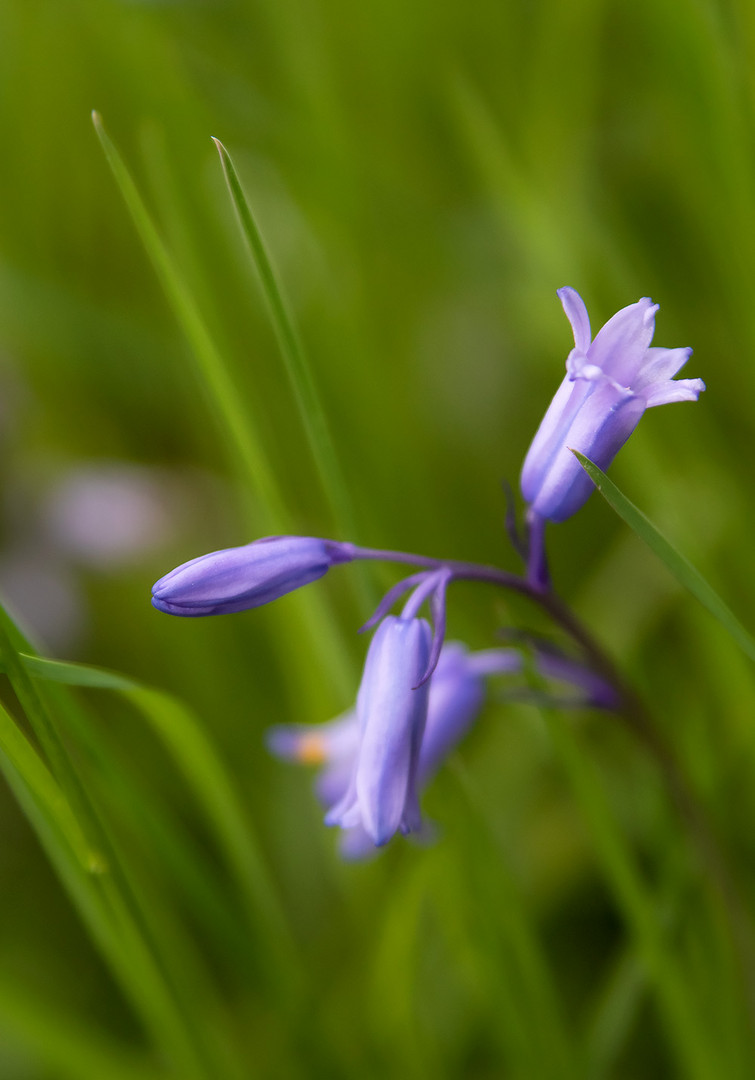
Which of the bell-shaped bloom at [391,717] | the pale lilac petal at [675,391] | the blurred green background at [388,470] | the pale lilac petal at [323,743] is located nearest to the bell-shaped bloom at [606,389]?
the pale lilac petal at [675,391]

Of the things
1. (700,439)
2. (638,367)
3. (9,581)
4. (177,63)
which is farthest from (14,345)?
(638,367)

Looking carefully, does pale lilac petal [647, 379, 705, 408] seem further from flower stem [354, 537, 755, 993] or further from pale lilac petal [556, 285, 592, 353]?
flower stem [354, 537, 755, 993]

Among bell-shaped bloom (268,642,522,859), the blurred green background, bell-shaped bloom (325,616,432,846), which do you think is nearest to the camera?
bell-shaped bloom (325,616,432,846)

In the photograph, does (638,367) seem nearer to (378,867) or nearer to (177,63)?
(378,867)

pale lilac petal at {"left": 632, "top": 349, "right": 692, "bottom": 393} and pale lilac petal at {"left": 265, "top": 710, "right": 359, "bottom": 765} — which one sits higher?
pale lilac petal at {"left": 632, "top": 349, "right": 692, "bottom": 393}

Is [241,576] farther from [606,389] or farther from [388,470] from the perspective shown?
[388,470]

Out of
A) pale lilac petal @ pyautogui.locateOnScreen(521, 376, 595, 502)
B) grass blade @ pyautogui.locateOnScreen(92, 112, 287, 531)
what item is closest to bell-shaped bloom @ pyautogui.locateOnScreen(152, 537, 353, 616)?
pale lilac petal @ pyautogui.locateOnScreen(521, 376, 595, 502)
